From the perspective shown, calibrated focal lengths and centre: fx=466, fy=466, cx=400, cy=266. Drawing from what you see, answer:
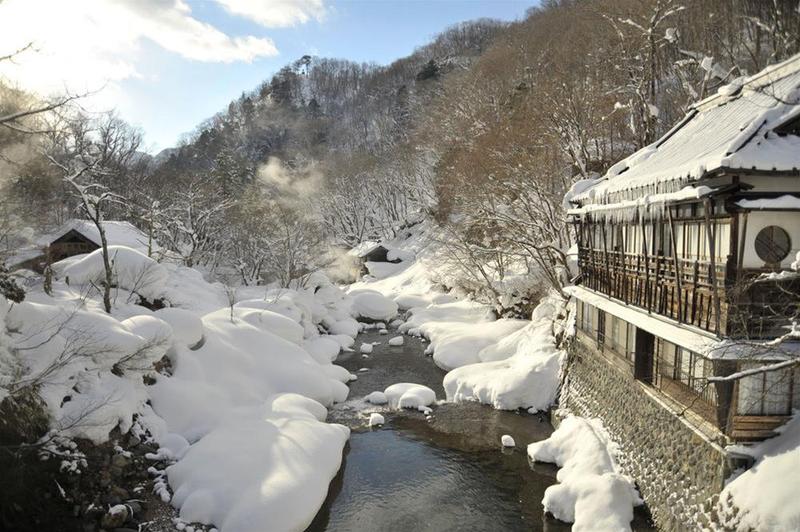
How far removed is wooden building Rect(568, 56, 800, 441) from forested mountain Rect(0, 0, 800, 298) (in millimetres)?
7142

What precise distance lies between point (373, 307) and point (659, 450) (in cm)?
A: 2358

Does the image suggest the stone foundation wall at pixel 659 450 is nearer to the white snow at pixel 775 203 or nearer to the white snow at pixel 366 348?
the white snow at pixel 775 203

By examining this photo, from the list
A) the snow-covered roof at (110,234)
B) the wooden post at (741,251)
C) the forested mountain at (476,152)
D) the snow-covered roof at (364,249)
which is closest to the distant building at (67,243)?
the snow-covered roof at (110,234)

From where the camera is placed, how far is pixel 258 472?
10617mm

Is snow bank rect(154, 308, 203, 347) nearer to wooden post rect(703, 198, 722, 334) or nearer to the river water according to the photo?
the river water

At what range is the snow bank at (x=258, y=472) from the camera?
9.70 metres

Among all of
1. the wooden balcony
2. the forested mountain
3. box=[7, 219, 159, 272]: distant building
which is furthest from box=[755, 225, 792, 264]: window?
box=[7, 219, 159, 272]: distant building

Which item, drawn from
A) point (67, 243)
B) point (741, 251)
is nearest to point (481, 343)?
point (741, 251)

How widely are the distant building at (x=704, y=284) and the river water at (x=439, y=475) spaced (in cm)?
224

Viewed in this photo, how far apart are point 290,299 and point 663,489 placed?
800 inches

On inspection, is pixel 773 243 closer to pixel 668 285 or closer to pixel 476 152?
pixel 668 285

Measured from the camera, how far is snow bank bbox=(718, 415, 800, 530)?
6.49 m

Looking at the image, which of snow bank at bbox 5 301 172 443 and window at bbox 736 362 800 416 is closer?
window at bbox 736 362 800 416

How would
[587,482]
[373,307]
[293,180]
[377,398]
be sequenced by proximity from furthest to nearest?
1. [293,180]
2. [373,307]
3. [377,398]
4. [587,482]
